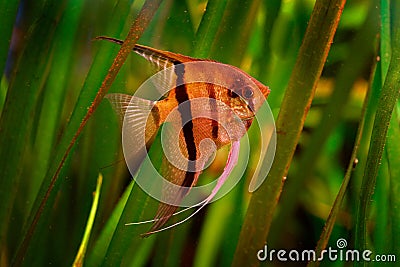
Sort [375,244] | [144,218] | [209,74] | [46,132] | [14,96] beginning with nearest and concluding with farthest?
1. [209,74]
2. [144,218]
3. [14,96]
4. [375,244]
5. [46,132]

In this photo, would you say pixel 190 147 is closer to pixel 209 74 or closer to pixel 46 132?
pixel 209 74

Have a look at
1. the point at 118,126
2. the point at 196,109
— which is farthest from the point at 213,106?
the point at 118,126

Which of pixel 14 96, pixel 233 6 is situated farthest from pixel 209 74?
pixel 14 96

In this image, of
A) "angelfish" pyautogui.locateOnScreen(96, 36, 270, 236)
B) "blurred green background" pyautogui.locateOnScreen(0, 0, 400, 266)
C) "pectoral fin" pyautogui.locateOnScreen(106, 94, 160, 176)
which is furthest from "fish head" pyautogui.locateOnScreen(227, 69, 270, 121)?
"blurred green background" pyautogui.locateOnScreen(0, 0, 400, 266)

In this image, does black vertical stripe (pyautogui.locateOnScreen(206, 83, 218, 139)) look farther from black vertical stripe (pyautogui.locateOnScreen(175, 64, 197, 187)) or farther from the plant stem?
the plant stem

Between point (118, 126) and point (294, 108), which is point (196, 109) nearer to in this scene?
point (294, 108)

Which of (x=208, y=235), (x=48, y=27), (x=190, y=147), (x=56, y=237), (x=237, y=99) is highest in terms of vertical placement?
(x=48, y=27)

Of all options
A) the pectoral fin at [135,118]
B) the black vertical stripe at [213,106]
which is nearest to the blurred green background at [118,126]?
the pectoral fin at [135,118]
